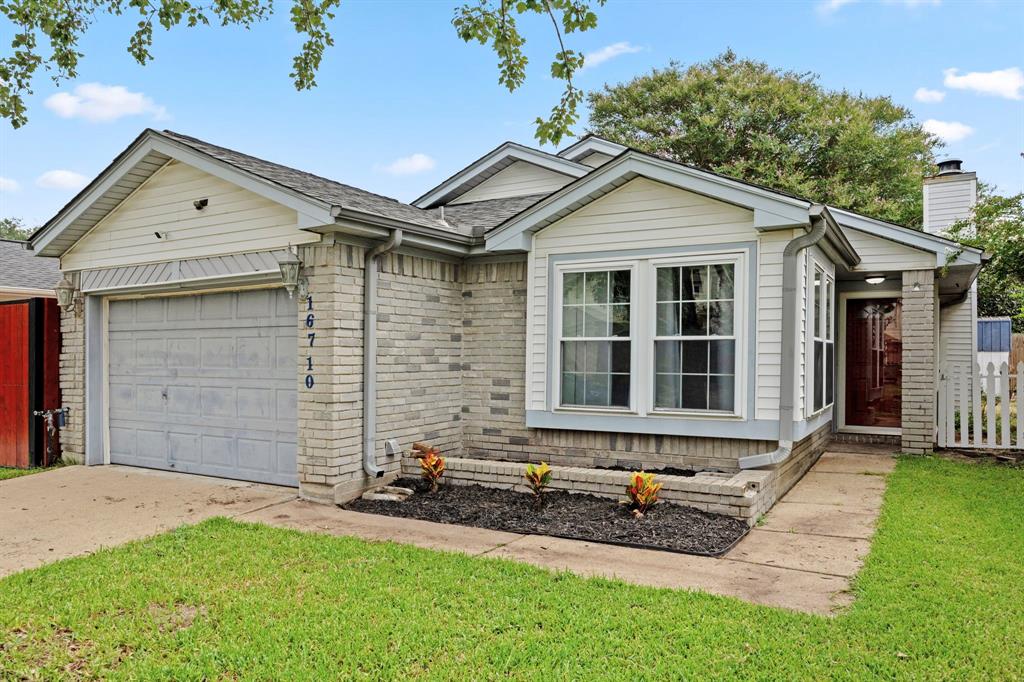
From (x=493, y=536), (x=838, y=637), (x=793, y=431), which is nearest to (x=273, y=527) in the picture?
(x=493, y=536)

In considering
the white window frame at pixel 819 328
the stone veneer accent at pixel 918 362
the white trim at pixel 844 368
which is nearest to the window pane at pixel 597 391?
the white window frame at pixel 819 328

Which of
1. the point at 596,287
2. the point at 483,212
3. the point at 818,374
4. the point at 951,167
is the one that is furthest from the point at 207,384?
the point at 951,167

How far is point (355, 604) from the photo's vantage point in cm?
422

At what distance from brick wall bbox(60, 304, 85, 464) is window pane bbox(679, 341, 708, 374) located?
7670 mm

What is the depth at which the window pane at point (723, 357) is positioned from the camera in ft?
23.7

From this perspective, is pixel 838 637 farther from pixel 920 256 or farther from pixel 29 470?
pixel 29 470

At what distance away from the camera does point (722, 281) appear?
7305mm

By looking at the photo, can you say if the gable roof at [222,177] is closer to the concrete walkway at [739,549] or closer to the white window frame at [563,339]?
the white window frame at [563,339]

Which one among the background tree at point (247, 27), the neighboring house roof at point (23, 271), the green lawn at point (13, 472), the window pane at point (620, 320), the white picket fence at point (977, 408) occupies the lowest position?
the green lawn at point (13, 472)

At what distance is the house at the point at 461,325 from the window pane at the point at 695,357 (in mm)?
23

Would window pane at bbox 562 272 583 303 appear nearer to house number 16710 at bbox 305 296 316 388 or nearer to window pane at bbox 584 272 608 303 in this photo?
window pane at bbox 584 272 608 303

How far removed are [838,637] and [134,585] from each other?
4.27 m

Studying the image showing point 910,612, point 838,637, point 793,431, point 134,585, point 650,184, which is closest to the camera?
point 838,637

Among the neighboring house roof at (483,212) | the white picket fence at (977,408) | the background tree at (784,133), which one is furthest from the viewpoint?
the background tree at (784,133)
